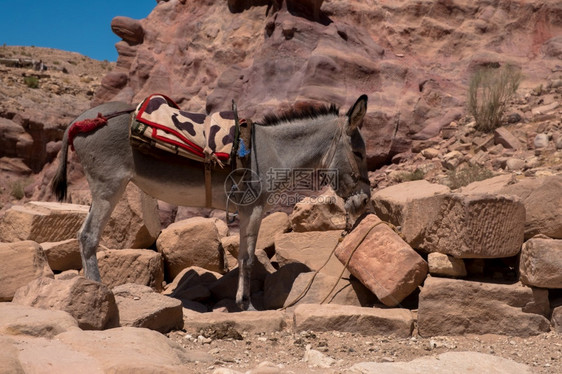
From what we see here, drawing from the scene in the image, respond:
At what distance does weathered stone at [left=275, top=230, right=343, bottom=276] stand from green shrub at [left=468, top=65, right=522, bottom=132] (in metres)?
5.20

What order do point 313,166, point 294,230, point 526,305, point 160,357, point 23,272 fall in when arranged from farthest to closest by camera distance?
point 294,230 → point 313,166 → point 23,272 → point 526,305 → point 160,357

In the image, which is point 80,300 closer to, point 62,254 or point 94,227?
point 94,227

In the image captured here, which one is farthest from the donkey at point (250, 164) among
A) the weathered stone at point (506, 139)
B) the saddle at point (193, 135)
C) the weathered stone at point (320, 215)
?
the weathered stone at point (506, 139)

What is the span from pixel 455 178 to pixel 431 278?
11.0 feet

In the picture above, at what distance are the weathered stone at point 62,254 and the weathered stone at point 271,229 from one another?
2303mm

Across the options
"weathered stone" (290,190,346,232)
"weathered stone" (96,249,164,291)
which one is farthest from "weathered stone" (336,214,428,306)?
"weathered stone" (96,249,164,291)

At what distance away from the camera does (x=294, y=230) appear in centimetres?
727

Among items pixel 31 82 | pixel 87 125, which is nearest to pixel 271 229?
pixel 87 125

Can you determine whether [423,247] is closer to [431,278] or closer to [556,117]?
[431,278]

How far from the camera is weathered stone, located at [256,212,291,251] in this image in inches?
291

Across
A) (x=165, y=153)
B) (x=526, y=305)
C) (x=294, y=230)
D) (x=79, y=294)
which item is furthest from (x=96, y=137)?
(x=526, y=305)

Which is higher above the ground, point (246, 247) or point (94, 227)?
point (94, 227)

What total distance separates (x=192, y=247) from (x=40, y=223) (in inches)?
75.2

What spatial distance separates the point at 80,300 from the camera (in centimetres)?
429
